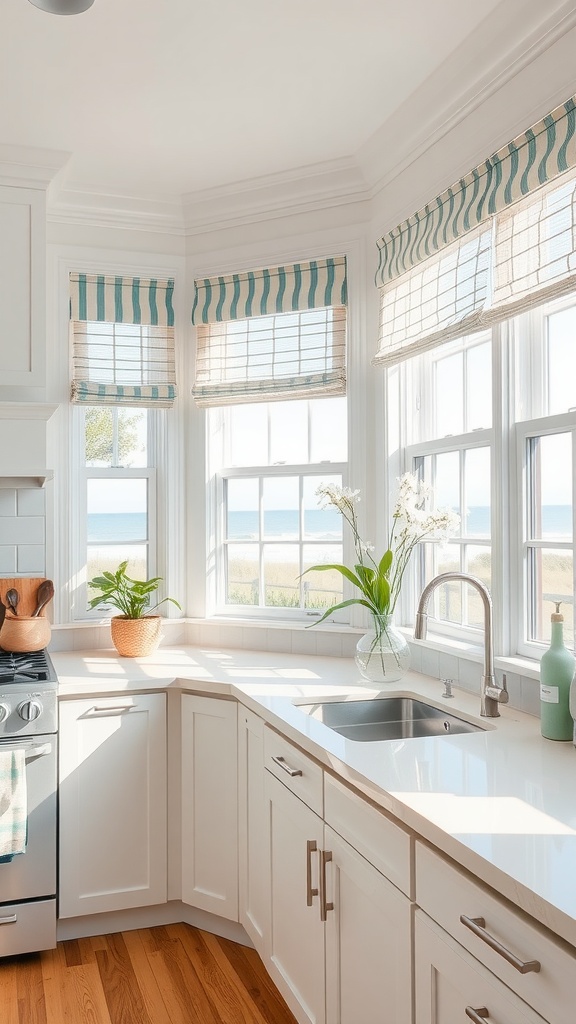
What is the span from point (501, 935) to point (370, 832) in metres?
0.47

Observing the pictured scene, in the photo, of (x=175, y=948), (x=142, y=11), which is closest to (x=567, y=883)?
(x=175, y=948)

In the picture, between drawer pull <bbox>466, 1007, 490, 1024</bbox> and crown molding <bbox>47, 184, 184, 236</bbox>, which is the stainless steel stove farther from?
crown molding <bbox>47, 184, 184, 236</bbox>

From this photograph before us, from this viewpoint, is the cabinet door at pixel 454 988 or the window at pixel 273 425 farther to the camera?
the window at pixel 273 425

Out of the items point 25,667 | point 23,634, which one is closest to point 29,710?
point 25,667

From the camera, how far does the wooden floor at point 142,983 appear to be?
7.73 feet

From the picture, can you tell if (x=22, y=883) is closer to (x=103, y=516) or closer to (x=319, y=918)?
(x=319, y=918)

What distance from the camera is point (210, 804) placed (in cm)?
273

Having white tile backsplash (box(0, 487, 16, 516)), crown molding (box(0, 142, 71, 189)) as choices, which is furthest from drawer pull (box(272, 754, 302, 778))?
crown molding (box(0, 142, 71, 189))

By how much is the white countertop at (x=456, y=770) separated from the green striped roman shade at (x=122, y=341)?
1184mm

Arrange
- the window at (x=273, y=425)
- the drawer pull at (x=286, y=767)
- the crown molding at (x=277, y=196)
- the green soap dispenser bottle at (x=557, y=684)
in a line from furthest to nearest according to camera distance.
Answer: the window at (x=273, y=425)
the crown molding at (x=277, y=196)
the drawer pull at (x=286, y=767)
the green soap dispenser bottle at (x=557, y=684)

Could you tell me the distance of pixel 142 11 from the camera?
7.06 feet

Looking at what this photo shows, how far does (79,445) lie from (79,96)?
1.37 meters

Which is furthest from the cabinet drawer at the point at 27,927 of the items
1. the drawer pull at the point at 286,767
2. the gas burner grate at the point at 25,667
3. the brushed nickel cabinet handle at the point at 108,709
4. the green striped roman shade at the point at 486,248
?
the green striped roman shade at the point at 486,248

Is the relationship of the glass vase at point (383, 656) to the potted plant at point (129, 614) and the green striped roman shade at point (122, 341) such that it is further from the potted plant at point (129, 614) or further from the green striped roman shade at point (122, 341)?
the green striped roman shade at point (122, 341)
